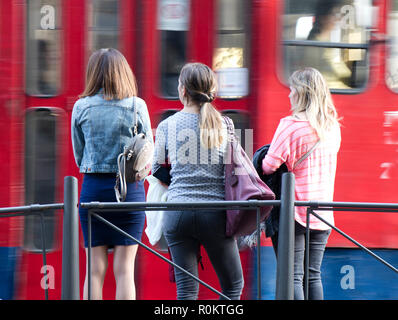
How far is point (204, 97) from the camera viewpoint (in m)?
4.39

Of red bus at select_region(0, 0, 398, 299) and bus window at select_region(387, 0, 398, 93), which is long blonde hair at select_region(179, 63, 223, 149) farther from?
bus window at select_region(387, 0, 398, 93)

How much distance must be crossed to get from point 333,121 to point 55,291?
7.76 ft

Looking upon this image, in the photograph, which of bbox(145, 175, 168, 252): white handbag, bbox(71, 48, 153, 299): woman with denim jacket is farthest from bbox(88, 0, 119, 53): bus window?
bbox(145, 175, 168, 252): white handbag

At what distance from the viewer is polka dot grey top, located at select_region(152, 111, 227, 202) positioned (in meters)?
4.31

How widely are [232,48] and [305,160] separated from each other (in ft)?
4.10

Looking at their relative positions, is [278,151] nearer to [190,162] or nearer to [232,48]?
[190,162]

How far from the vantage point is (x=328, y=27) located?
543cm

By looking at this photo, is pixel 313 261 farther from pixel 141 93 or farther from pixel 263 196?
pixel 141 93

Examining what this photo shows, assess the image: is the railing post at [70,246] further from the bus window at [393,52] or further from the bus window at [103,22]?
the bus window at [393,52]

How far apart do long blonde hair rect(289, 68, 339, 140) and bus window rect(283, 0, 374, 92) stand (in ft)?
2.48

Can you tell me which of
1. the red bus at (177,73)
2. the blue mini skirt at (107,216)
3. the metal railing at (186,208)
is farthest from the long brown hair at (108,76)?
the red bus at (177,73)

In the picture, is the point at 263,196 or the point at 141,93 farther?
the point at 141,93

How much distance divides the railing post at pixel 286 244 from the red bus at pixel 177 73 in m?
0.98

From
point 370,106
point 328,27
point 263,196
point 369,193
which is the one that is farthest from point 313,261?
point 328,27
